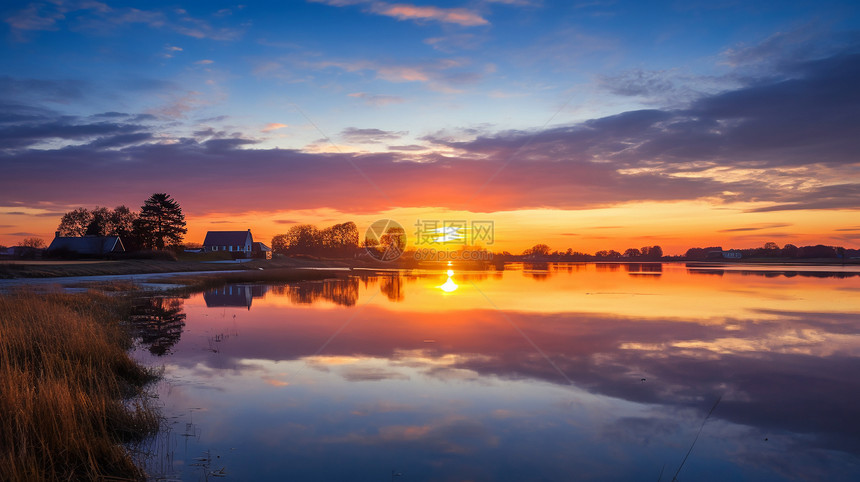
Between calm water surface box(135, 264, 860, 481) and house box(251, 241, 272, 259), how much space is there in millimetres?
92031

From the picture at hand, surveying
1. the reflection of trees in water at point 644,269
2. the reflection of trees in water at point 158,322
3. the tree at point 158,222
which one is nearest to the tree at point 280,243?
the tree at point 158,222

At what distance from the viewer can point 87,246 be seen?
80.8 m

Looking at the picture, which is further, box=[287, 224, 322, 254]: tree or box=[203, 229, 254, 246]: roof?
box=[287, 224, 322, 254]: tree

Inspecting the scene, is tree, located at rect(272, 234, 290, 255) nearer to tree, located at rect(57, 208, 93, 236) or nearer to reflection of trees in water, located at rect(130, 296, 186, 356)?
tree, located at rect(57, 208, 93, 236)

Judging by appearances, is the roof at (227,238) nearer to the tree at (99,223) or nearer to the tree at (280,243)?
the tree at (99,223)

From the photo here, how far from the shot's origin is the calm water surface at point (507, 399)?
7293mm

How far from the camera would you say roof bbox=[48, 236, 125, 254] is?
261 feet

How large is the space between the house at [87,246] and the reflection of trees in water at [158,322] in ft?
210

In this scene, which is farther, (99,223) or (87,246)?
(99,223)

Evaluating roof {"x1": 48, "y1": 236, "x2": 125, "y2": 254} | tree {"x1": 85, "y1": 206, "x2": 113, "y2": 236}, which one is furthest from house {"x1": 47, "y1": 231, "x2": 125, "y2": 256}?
tree {"x1": 85, "y1": 206, "x2": 113, "y2": 236}

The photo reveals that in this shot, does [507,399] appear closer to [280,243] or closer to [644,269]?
[644,269]

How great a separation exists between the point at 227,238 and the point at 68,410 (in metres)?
112

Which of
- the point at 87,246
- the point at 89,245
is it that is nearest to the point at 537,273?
the point at 89,245

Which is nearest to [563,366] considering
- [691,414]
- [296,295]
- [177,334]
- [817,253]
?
[691,414]
